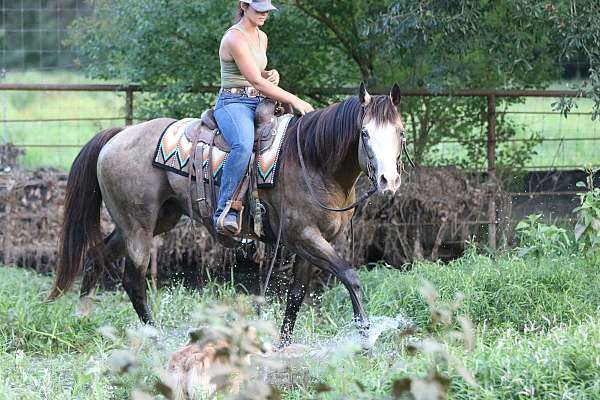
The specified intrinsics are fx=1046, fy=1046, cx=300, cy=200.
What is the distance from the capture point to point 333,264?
6.71m

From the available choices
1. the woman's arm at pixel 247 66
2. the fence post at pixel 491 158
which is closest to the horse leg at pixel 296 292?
the woman's arm at pixel 247 66

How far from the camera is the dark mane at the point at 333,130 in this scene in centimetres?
642

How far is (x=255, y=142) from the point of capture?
7156 mm

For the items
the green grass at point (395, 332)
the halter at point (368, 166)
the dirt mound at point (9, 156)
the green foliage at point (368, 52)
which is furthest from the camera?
the dirt mound at point (9, 156)

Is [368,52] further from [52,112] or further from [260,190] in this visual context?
[52,112]

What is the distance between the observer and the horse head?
20.2ft

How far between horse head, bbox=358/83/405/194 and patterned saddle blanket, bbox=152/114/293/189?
789 mm

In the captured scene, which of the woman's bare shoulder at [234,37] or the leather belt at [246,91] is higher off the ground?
the woman's bare shoulder at [234,37]

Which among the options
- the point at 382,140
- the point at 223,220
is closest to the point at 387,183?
the point at 382,140

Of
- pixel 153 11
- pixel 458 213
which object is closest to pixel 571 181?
pixel 458 213

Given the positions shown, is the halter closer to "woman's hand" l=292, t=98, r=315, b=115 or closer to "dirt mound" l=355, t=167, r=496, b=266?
"woman's hand" l=292, t=98, r=315, b=115

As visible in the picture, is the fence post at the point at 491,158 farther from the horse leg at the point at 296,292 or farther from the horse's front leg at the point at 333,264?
the horse's front leg at the point at 333,264

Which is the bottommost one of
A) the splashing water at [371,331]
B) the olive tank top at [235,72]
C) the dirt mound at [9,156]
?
the splashing water at [371,331]

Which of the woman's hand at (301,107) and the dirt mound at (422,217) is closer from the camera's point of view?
the woman's hand at (301,107)
